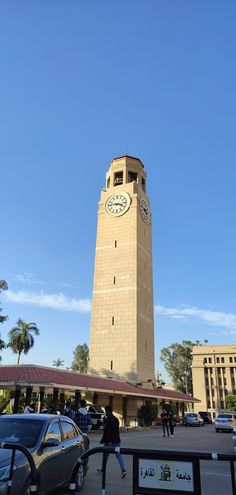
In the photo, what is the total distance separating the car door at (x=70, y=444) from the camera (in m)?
8.07

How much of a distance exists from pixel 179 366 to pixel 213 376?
7.35 m

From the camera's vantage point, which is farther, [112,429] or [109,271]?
[109,271]

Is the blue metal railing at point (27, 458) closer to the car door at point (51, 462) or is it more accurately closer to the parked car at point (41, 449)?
the parked car at point (41, 449)

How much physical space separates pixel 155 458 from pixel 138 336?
138 ft

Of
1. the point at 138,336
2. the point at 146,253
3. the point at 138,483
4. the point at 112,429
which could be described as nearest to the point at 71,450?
the point at 112,429

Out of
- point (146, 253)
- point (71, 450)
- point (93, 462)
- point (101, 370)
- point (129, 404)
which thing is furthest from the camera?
point (146, 253)

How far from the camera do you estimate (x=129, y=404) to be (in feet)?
133

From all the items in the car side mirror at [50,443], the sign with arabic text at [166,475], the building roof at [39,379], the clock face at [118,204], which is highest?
the clock face at [118,204]

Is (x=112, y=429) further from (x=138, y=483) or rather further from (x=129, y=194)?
(x=129, y=194)

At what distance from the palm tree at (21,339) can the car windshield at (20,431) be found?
53074 millimetres

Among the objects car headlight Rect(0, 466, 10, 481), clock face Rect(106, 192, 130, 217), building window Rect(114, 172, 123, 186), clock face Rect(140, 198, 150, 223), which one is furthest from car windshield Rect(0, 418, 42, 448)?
building window Rect(114, 172, 123, 186)

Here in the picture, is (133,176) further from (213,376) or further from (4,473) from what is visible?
(4,473)

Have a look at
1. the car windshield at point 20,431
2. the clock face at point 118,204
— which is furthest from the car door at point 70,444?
the clock face at point 118,204

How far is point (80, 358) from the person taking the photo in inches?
3359
